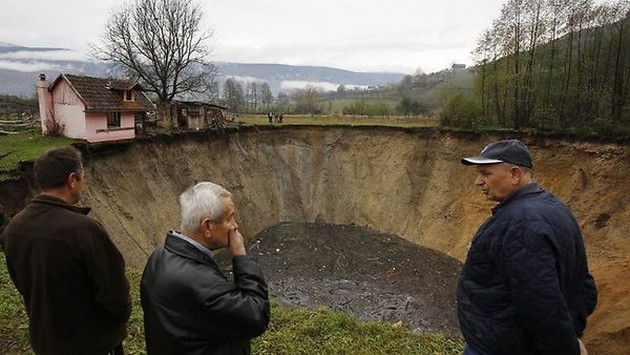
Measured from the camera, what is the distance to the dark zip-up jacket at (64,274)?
2826 mm

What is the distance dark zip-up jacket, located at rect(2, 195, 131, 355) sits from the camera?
9.27 ft

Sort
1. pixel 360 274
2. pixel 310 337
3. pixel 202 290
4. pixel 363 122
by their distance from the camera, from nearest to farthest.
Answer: pixel 202 290, pixel 310 337, pixel 360 274, pixel 363 122

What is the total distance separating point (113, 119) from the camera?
15.7 meters

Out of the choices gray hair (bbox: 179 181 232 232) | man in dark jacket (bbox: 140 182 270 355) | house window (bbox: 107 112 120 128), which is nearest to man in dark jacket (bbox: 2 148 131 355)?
man in dark jacket (bbox: 140 182 270 355)

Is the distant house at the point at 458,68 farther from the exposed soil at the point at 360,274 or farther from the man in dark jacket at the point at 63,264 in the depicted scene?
the man in dark jacket at the point at 63,264

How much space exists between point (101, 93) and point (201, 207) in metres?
15.5

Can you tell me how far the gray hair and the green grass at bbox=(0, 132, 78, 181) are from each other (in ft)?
35.1

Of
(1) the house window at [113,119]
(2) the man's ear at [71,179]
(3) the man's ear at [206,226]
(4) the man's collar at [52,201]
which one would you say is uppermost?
(1) the house window at [113,119]

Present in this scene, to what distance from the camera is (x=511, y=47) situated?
844 inches

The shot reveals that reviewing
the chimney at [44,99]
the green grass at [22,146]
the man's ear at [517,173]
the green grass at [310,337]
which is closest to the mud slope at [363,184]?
the green grass at [22,146]

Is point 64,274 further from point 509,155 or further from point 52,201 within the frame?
point 509,155

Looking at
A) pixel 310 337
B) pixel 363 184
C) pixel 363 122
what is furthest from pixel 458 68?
pixel 310 337

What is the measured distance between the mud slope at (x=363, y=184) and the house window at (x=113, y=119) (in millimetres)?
1160

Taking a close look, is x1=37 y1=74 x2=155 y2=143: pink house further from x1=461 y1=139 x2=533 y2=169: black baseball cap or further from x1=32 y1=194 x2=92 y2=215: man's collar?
x1=461 y1=139 x2=533 y2=169: black baseball cap
